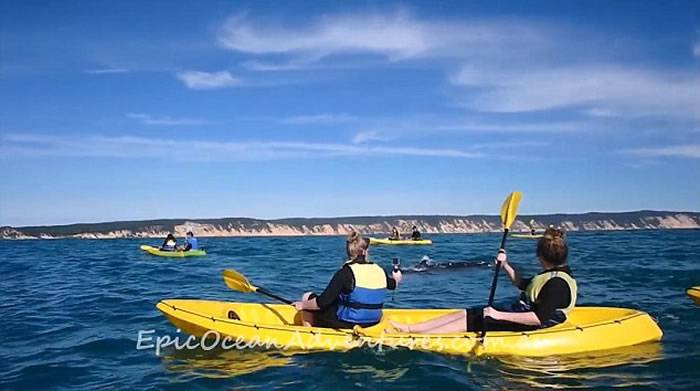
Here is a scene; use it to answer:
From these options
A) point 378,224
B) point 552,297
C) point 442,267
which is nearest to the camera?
point 552,297

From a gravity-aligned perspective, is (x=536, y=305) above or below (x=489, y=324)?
above

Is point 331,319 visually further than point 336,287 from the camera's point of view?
Yes

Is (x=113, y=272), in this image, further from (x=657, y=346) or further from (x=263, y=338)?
(x=657, y=346)

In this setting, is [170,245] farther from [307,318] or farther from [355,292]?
[355,292]

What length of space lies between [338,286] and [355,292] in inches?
9.6

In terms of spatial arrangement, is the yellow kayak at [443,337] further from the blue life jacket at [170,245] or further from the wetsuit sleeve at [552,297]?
the blue life jacket at [170,245]

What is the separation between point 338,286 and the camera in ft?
23.8

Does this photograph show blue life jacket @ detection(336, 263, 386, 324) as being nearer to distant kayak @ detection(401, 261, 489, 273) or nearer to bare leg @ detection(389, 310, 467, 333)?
bare leg @ detection(389, 310, 467, 333)

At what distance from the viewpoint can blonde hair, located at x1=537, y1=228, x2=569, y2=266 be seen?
22.6 feet

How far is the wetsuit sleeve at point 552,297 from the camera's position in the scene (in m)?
6.87

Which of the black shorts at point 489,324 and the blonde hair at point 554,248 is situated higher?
the blonde hair at point 554,248

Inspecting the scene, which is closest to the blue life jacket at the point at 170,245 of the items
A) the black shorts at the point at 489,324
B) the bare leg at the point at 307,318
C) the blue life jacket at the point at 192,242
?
the blue life jacket at the point at 192,242

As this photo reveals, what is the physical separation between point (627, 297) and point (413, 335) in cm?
720

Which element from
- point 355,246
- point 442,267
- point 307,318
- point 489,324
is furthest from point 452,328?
point 442,267
